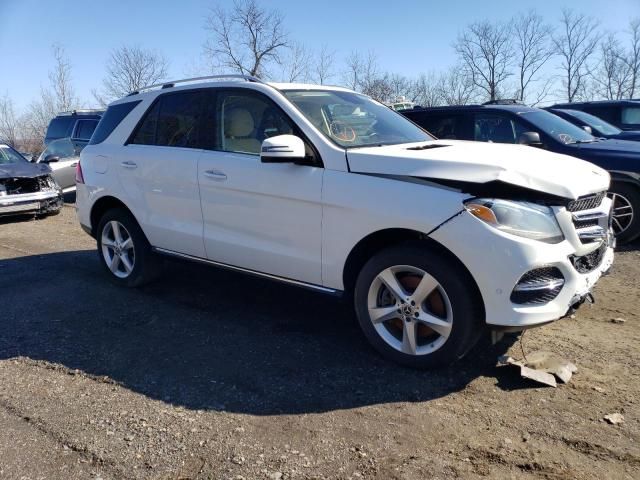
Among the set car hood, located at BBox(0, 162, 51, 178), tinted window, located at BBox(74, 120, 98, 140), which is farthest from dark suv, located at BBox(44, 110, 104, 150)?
car hood, located at BBox(0, 162, 51, 178)

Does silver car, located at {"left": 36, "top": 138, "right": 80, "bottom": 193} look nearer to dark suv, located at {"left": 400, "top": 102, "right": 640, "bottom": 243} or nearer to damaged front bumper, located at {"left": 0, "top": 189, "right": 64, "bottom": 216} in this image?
damaged front bumper, located at {"left": 0, "top": 189, "right": 64, "bottom": 216}

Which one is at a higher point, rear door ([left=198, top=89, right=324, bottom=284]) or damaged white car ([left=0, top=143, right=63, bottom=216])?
rear door ([left=198, top=89, right=324, bottom=284])

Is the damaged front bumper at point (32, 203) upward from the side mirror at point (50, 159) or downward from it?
downward

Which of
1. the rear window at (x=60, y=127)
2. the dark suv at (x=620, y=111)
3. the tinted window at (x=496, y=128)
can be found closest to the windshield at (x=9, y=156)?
the rear window at (x=60, y=127)

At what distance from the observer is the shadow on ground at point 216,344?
3332mm

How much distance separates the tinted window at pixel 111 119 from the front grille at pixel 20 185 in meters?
5.41

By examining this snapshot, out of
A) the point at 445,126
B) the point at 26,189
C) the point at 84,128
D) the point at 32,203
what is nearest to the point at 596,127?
the point at 445,126

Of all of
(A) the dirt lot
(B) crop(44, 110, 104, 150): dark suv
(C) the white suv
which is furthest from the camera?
(B) crop(44, 110, 104, 150): dark suv

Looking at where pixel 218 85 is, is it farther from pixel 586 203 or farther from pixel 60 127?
pixel 60 127

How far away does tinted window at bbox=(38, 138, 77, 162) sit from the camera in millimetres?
12638

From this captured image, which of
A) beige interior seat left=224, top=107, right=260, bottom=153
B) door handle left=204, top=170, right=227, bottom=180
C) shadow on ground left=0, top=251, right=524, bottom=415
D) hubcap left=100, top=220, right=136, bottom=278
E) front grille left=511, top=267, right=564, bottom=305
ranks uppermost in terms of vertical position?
beige interior seat left=224, top=107, right=260, bottom=153

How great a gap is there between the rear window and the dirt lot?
11.0m

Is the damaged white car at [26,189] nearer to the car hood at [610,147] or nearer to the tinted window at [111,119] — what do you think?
the tinted window at [111,119]

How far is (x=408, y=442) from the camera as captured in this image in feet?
9.17
